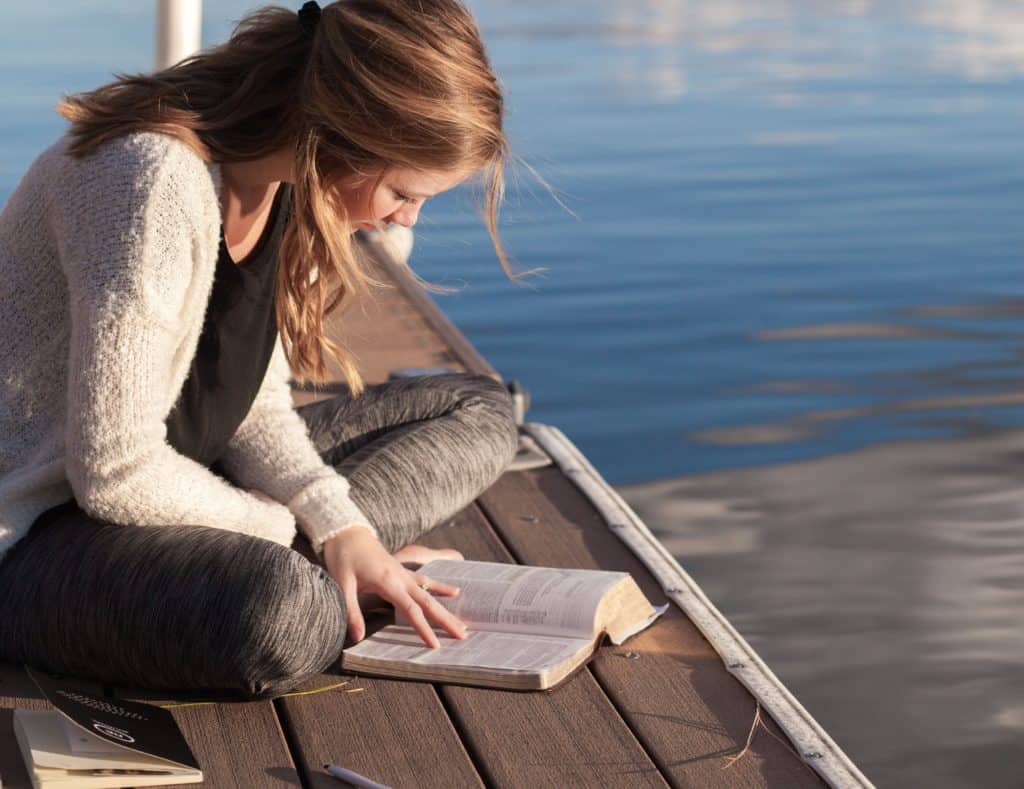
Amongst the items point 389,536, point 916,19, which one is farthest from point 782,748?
point 916,19

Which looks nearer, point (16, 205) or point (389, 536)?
point (16, 205)

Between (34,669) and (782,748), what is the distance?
3.41 ft

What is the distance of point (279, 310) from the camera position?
2.46 m

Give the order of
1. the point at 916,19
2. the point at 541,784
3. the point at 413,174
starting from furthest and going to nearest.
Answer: the point at 916,19
the point at 413,174
the point at 541,784

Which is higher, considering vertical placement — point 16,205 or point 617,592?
point 16,205

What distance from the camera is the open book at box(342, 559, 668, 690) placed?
226 cm

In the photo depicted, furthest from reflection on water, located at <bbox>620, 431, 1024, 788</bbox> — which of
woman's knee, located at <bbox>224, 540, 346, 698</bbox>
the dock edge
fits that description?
woman's knee, located at <bbox>224, 540, 346, 698</bbox>

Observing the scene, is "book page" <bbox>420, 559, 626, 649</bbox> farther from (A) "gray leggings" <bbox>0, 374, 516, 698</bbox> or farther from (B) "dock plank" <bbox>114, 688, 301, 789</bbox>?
(B) "dock plank" <bbox>114, 688, 301, 789</bbox>

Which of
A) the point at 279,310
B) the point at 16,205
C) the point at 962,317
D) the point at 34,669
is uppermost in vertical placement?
the point at 16,205

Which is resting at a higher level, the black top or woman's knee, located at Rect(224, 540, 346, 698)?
the black top

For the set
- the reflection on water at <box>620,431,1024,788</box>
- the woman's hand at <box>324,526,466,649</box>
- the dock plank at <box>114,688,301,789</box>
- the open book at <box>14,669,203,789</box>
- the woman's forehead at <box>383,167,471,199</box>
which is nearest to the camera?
the open book at <box>14,669,203,789</box>

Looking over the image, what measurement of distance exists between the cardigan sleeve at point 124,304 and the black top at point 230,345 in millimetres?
171

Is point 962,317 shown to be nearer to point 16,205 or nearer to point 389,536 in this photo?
point 389,536

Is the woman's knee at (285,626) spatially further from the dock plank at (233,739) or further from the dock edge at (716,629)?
the dock edge at (716,629)
